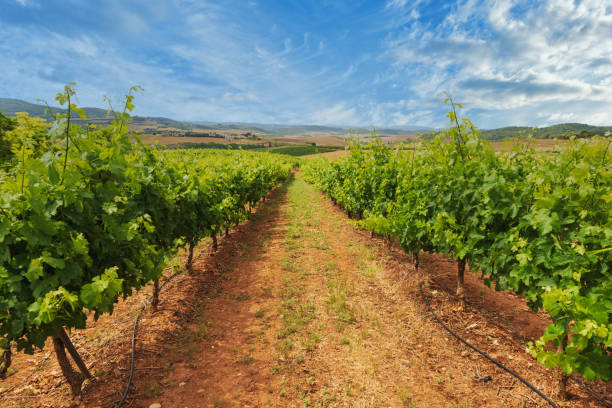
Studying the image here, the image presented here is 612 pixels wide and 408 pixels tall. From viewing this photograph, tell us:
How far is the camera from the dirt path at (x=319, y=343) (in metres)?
3.39

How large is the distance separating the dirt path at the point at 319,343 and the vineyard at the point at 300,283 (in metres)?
0.03

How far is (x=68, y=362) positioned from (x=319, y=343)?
326cm

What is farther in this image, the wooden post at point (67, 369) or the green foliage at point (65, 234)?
the wooden post at point (67, 369)

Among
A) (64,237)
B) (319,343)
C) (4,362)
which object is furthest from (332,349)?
(4,362)

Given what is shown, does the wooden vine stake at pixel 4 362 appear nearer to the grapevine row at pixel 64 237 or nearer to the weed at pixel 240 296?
the grapevine row at pixel 64 237

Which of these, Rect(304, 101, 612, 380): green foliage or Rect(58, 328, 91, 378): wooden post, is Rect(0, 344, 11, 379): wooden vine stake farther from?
Rect(304, 101, 612, 380): green foliage

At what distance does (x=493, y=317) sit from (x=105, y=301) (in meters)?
6.19

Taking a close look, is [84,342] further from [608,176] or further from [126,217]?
[608,176]

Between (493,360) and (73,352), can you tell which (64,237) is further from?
(493,360)

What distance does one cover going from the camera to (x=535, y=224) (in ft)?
10.7

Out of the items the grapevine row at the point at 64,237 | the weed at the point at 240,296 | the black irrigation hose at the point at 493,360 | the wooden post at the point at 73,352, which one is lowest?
the weed at the point at 240,296

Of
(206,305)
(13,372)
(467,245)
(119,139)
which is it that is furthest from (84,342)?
(467,245)

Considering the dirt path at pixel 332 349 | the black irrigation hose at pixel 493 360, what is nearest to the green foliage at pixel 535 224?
the black irrigation hose at pixel 493 360

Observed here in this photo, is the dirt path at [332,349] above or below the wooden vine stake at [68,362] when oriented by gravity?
below
